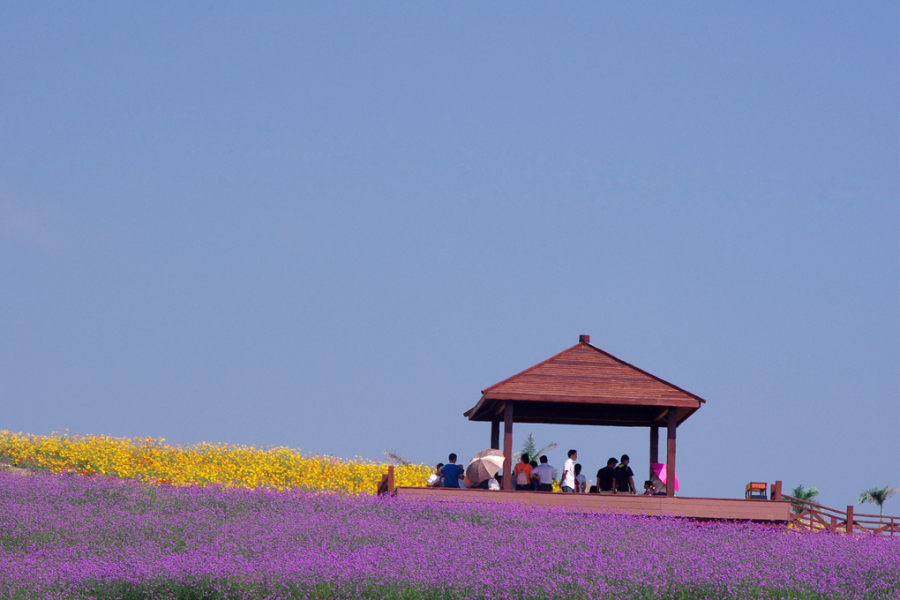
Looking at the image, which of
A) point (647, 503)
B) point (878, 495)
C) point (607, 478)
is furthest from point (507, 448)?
point (878, 495)

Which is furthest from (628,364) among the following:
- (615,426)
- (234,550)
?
(234,550)

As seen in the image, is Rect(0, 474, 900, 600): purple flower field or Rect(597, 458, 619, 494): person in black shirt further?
Rect(597, 458, 619, 494): person in black shirt

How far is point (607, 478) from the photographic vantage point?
63.7ft

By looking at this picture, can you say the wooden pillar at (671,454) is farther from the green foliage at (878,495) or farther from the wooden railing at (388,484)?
the green foliage at (878,495)

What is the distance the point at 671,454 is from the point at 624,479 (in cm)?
119

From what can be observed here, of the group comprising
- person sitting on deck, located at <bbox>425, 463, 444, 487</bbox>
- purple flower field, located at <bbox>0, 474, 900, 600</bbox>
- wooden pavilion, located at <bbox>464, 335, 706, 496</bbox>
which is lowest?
purple flower field, located at <bbox>0, 474, 900, 600</bbox>

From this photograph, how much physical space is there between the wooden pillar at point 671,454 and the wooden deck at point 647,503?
76cm

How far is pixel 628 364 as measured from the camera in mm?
19375

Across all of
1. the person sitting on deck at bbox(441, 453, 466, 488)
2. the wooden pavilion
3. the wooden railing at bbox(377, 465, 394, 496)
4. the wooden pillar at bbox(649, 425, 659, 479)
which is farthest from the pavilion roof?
the wooden pillar at bbox(649, 425, 659, 479)

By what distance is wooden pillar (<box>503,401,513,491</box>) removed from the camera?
60.6 feet

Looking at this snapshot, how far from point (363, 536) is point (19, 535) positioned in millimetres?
5074

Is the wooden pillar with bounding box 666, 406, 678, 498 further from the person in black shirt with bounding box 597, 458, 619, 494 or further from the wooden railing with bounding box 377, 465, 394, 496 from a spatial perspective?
the wooden railing with bounding box 377, 465, 394, 496

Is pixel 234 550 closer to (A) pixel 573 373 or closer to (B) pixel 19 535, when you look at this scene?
(B) pixel 19 535

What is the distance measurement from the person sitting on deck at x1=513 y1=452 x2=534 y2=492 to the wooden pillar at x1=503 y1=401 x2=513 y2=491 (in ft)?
0.72
